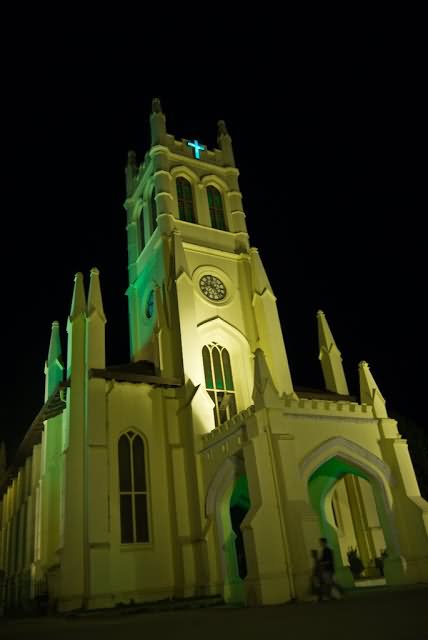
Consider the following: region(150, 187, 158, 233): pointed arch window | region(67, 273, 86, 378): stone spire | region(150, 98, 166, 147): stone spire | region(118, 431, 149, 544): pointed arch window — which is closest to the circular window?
region(150, 187, 158, 233): pointed arch window

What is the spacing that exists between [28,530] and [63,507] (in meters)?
8.83

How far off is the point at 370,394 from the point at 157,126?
23.7 m

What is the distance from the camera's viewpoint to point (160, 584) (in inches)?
797

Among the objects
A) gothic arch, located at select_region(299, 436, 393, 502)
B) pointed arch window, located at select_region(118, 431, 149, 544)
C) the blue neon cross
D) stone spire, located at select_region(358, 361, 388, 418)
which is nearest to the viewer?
gothic arch, located at select_region(299, 436, 393, 502)

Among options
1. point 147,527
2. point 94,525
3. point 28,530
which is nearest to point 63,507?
point 94,525

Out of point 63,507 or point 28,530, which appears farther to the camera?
point 28,530

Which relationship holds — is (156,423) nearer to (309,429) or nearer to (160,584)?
Answer: (160,584)

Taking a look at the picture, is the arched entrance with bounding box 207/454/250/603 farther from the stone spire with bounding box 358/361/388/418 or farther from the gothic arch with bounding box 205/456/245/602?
the stone spire with bounding box 358/361/388/418

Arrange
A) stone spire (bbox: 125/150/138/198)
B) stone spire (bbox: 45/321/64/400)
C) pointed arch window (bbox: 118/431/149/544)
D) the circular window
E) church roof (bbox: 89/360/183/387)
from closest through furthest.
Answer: pointed arch window (bbox: 118/431/149/544)
church roof (bbox: 89/360/183/387)
the circular window
stone spire (bbox: 45/321/64/400)
stone spire (bbox: 125/150/138/198)

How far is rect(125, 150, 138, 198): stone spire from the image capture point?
3719cm

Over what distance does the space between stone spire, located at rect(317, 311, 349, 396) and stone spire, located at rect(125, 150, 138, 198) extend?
669 inches

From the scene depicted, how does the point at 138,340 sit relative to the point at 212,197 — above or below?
below

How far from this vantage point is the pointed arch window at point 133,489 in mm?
20875

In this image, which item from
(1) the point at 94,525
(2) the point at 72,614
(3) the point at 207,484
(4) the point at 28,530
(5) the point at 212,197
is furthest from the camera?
(5) the point at 212,197
